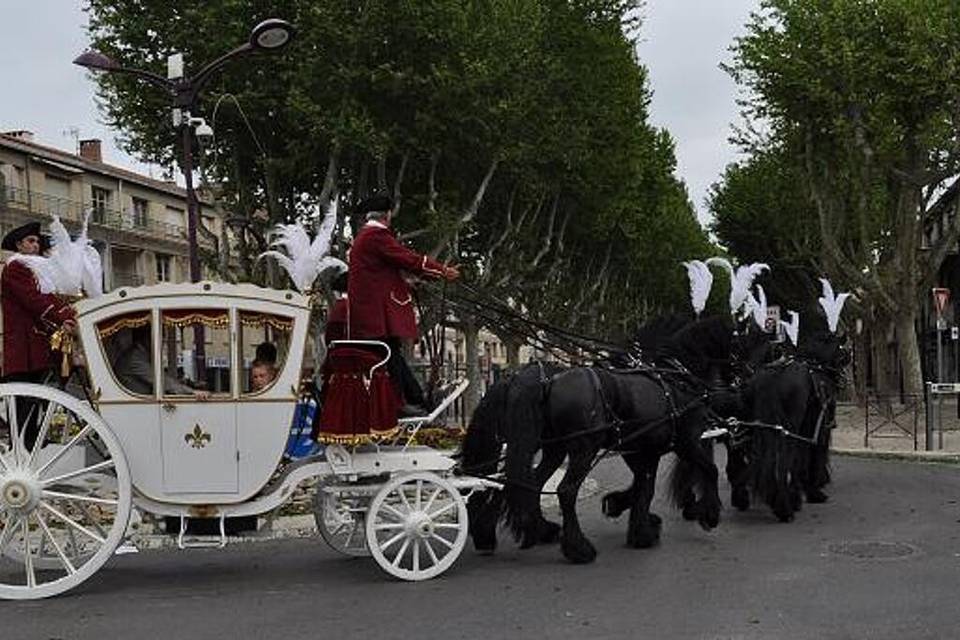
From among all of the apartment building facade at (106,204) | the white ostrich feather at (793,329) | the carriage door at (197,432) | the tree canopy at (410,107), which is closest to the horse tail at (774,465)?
the white ostrich feather at (793,329)

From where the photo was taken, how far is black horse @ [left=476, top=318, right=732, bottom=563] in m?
8.72

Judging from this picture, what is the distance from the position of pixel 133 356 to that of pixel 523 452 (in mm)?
2949

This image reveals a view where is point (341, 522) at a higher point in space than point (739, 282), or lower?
lower

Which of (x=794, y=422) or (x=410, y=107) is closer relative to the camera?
(x=794, y=422)

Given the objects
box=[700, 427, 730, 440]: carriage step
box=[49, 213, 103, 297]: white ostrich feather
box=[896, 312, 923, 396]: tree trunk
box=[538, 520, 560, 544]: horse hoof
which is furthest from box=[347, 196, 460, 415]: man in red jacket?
box=[896, 312, 923, 396]: tree trunk

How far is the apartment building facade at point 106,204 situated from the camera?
44.8m

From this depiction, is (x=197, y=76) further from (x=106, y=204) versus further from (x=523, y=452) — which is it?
(x=106, y=204)

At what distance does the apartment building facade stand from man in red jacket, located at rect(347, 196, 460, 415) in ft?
109

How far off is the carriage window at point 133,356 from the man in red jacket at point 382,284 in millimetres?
1439

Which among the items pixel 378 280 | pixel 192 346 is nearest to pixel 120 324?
pixel 192 346

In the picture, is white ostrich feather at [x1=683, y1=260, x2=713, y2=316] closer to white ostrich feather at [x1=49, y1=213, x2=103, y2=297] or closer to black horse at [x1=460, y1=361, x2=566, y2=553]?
black horse at [x1=460, y1=361, x2=566, y2=553]

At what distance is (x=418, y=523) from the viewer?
8148mm

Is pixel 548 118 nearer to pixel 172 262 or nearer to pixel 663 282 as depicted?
pixel 663 282

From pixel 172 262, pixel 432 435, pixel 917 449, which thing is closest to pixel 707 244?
pixel 172 262
